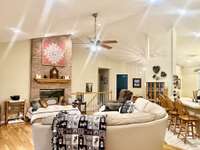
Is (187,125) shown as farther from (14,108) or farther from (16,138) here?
(14,108)

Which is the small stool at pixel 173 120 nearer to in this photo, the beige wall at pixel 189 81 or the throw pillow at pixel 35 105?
the throw pillow at pixel 35 105

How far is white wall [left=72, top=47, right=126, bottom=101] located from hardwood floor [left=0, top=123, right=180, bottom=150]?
393 centimetres

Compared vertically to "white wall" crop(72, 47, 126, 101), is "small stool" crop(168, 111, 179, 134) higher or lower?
lower

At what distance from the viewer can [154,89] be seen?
776 centimetres

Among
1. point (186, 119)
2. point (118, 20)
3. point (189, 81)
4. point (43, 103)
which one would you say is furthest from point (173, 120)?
point (189, 81)

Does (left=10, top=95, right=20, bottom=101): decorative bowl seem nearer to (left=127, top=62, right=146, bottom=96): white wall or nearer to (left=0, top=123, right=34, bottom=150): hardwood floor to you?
(left=0, top=123, right=34, bottom=150): hardwood floor

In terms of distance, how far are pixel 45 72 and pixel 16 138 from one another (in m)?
3.60

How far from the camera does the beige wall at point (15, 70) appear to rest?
22.0ft

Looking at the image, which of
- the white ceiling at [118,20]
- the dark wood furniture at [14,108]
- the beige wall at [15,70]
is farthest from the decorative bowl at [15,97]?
the white ceiling at [118,20]

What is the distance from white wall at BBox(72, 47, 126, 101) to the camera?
31.7 ft

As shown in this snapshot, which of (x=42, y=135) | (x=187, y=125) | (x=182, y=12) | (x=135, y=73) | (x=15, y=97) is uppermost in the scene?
(x=182, y=12)

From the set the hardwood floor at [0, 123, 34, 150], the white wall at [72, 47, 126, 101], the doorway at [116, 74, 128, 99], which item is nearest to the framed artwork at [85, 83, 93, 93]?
the white wall at [72, 47, 126, 101]

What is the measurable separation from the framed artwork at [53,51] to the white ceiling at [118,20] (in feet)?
3.04

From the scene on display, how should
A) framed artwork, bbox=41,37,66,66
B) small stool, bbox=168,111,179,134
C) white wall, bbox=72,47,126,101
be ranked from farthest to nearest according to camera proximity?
white wall, bbox=72,47,126,101, framed artwork, bbox=41,37,66,66, small stool, bbox=168,111,179,134
